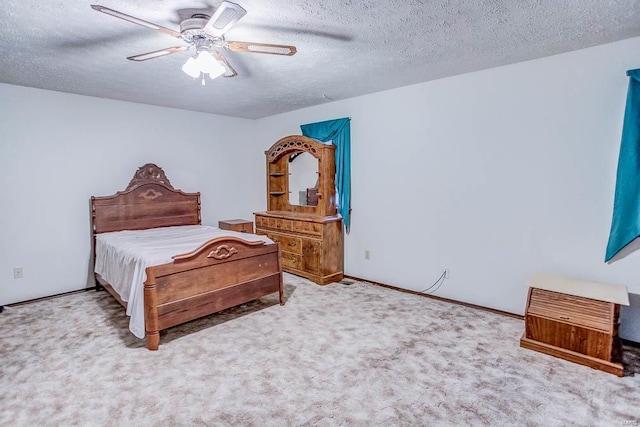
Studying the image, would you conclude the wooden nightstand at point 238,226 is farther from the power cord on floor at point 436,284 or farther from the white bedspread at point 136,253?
the power cord on floor at point 436,284

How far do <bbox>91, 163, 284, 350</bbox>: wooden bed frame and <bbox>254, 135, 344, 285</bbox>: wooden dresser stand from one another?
0.89 metres

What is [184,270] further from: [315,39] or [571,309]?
[571,309]

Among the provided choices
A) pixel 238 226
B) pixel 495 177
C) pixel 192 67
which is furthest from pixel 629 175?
pixel 238 226

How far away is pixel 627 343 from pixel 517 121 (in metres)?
2.07

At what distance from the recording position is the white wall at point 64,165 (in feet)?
12.8

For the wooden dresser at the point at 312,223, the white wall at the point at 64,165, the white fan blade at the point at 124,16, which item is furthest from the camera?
the wooden dresser at the point at 312,223

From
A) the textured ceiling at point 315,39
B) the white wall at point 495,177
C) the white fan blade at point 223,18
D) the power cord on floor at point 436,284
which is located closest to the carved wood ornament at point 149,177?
the textured ceiling at point 315,39

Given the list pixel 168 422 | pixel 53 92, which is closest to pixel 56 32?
pixel 53 92

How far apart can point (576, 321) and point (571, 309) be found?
93 mm

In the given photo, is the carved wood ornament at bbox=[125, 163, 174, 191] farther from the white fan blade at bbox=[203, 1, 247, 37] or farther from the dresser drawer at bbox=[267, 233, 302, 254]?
the white fan blade at bbox=[203, 1, 247, 37]

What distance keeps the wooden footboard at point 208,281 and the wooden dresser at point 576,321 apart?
2367mm

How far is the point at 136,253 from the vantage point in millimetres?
3180

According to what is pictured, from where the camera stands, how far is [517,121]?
3291 millimetres

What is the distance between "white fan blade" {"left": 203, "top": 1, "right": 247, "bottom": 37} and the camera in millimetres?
1777
